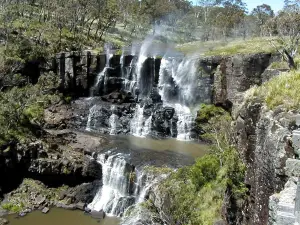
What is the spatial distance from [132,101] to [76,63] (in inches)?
356

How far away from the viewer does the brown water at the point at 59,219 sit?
83.7 ft

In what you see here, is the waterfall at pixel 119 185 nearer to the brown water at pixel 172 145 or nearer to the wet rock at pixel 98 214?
the wet rock at pixel 98 214

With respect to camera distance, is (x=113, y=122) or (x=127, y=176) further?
(x=113, y=122)

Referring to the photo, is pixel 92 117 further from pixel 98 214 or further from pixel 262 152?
pixel 262 152

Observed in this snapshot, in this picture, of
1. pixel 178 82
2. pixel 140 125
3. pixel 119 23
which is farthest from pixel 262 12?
Result: pixel 140 125

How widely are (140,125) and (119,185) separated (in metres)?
11.7

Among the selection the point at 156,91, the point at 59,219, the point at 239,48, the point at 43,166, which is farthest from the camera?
the point at 239,48

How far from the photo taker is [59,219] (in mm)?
26000

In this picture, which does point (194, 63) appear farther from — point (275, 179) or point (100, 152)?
point (275, 179)

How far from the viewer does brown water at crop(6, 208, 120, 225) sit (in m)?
25.5

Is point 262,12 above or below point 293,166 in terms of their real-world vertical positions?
above

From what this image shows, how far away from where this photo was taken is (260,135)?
12617mm

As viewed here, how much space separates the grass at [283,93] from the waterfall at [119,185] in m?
14.3

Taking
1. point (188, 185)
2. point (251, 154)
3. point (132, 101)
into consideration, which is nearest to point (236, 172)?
point (251, 154)
